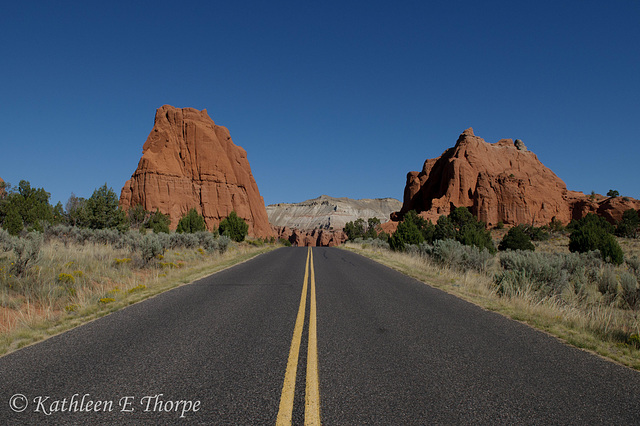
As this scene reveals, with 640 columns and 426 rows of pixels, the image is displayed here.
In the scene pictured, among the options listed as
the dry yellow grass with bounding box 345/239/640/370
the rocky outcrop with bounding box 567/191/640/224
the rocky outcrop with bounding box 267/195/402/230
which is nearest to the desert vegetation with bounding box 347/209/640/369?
the dry yellow grass with bounding box 345/239/640/370

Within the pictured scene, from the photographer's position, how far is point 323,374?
3.71 meters

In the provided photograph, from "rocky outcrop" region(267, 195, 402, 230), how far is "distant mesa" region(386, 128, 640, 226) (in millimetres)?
46310

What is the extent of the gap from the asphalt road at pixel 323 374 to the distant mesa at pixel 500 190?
7461 centimetres

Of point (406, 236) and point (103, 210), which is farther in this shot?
point (406, 236)

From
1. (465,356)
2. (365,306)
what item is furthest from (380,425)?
(365,306)

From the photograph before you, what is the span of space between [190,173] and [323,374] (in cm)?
8367

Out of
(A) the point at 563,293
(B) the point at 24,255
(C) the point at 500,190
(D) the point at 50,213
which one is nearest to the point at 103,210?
(D) the point at 50,213

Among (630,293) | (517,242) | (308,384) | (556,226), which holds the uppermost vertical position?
(556,226)

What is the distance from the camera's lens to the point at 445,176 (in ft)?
308

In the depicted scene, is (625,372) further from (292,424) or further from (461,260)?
(461,260)

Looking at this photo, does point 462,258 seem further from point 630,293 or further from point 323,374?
point 323,374

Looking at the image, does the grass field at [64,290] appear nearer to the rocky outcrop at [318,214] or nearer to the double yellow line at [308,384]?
the double yellow line at [308,384]

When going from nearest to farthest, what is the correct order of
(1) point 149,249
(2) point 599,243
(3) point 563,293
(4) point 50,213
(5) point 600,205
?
(3) point 563,293
(1) point 149,249
(2) point 599,243
(4) point 50,213
(5) point 600,205
